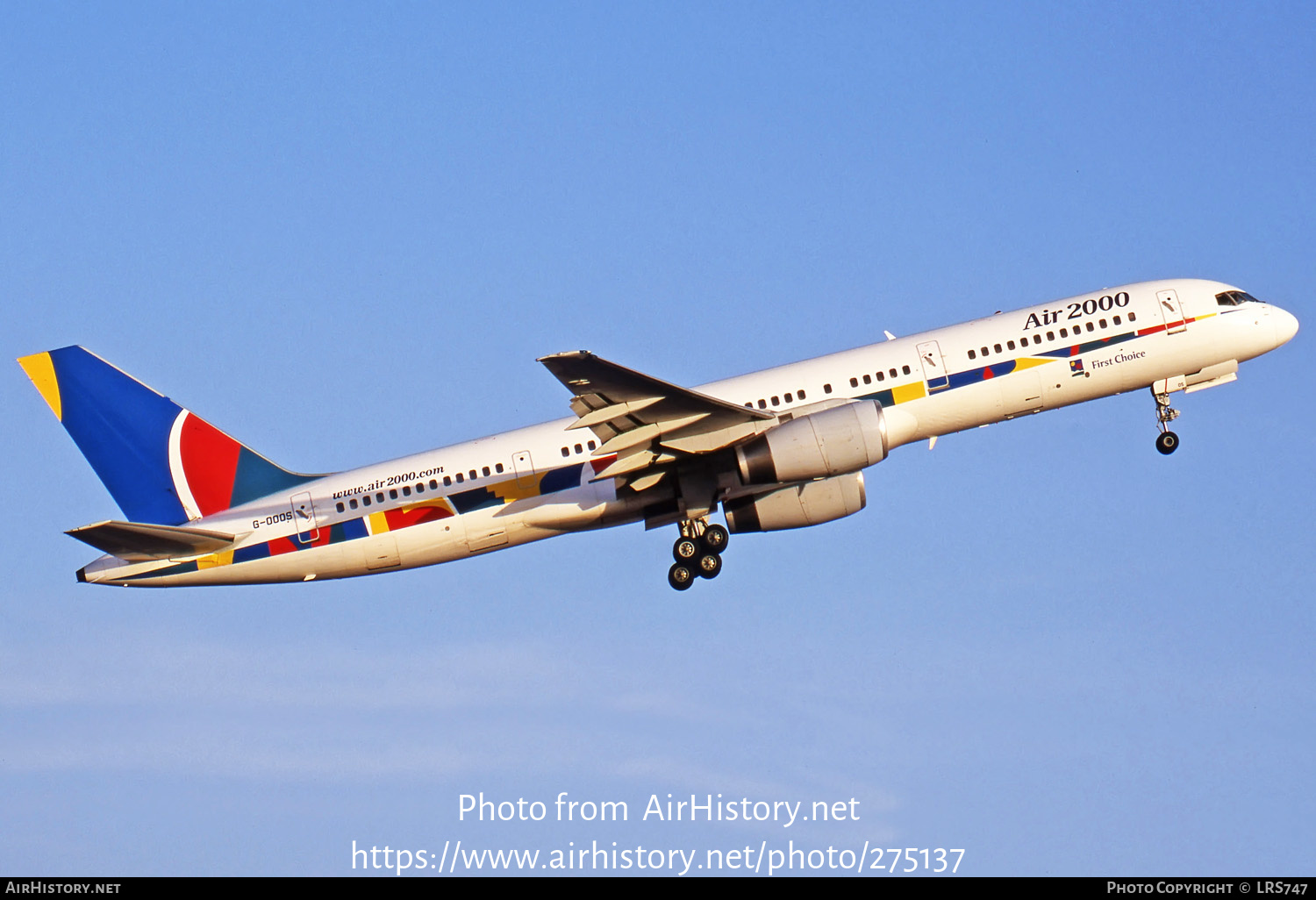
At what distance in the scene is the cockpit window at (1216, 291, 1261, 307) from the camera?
42.3m

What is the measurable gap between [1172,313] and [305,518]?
2575 centimetres

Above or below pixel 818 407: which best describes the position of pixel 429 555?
below

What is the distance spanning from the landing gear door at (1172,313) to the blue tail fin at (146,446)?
25.4 meters

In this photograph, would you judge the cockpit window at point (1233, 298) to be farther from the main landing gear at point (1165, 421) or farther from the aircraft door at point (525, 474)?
the aircraft door at point (525, 474)

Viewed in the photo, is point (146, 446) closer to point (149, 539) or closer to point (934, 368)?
point (149, 539)

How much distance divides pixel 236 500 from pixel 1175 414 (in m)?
28.0

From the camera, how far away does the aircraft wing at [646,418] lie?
36719 mm

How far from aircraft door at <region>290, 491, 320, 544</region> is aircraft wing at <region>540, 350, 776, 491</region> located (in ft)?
27.2

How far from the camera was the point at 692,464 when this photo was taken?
133 feet

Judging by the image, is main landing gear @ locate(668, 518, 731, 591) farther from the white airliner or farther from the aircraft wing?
the aircraft wing

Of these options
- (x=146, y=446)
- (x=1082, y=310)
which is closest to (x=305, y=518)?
(x=146, y=446)

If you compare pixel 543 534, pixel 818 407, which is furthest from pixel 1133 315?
pixel 543 534

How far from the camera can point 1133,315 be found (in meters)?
41.6

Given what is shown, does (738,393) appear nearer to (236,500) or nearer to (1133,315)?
(1133,315)
